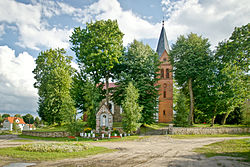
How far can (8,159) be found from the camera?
426 inches

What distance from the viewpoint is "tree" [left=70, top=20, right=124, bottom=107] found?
2822 cm

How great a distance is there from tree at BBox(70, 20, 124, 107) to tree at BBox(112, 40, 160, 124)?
1.93 m

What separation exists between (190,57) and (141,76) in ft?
28.3

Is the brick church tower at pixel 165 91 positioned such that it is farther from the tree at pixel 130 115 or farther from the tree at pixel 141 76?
the tree at pixel 130 115

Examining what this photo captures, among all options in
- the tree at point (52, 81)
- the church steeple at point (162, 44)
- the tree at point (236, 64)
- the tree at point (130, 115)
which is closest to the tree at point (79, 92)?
the tree at point (52, 81)

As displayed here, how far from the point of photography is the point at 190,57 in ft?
98.4

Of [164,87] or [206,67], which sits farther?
[164,87]

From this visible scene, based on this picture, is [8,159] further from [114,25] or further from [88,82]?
[114,25]

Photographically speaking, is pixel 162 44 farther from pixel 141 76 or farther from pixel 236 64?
pixel 236 64

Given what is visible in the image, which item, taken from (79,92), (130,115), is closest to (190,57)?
(130,115)

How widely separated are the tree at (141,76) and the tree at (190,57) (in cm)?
390

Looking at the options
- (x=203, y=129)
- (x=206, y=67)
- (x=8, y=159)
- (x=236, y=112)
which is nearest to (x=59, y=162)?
(x=8, y=159)

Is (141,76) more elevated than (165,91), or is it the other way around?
(141,76)

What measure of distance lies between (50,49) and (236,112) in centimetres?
4008
